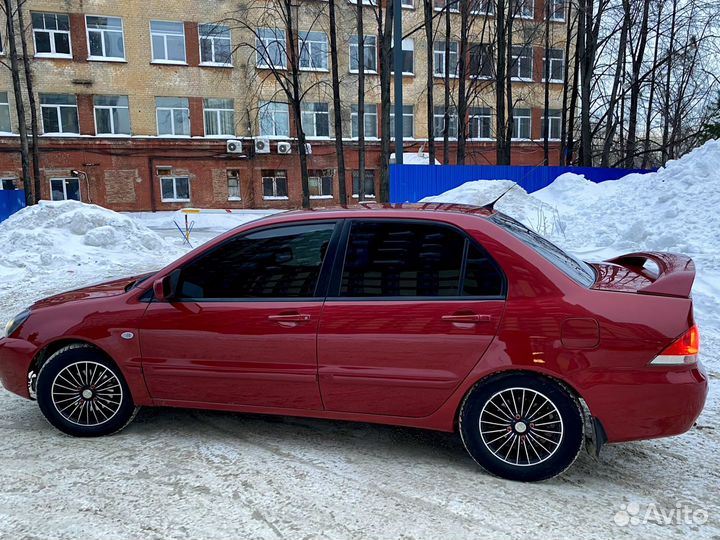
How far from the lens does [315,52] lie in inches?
1168

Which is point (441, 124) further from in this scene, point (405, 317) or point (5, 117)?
point (405, 317)

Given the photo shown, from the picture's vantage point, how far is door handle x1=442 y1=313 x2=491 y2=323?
3.13 metres

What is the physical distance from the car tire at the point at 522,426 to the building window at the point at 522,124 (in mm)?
32821

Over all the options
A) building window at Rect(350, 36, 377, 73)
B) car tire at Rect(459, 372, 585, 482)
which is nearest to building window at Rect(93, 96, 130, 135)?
building window at Rect(350, 36, 377, 73)

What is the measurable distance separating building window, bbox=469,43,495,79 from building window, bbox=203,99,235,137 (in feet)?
40.2

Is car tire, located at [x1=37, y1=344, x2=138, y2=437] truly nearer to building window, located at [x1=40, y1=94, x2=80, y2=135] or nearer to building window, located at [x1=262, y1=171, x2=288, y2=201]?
building window, located at [x1=262, y1=171, x2=288, y2=201]

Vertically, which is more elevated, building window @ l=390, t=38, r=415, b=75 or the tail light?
building window @ l=390, t=38, r=415, b=75

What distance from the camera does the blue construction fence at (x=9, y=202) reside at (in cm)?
1805

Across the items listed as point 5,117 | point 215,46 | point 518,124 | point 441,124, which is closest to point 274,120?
point 215,46

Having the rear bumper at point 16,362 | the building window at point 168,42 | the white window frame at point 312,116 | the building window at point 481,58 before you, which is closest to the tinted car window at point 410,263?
the rear bumper at point 16,362

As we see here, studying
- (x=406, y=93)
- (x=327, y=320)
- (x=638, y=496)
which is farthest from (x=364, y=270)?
(x=406, y=93)

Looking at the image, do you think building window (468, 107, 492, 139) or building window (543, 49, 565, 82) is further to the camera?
building window (543, 49, 565, 82)

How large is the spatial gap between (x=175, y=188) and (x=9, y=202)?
10046 millimetres

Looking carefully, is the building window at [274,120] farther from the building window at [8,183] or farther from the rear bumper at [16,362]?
the rear bumper at [16,362]
